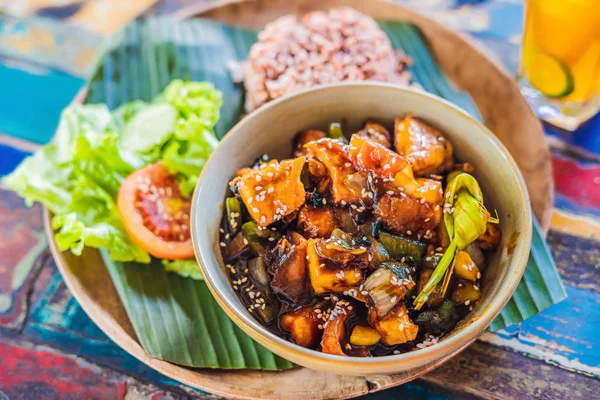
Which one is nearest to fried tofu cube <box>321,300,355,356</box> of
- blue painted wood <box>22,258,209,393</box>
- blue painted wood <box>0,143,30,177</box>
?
blue painted wood <box>22,258,209,393</box>

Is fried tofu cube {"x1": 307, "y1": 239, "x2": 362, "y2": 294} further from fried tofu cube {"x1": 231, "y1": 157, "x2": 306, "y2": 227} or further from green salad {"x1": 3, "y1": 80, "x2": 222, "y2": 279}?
green salad {"x1": 3, "y1": 80, "x2": 222, "y2": 279}

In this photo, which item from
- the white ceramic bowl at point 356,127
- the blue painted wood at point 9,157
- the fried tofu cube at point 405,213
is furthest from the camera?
the blue painted wood at point 9,157

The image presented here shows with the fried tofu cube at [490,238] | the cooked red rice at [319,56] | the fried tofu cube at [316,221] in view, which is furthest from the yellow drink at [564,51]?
the fried tofu cube at [316,221]

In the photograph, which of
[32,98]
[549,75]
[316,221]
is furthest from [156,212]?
[549,75]

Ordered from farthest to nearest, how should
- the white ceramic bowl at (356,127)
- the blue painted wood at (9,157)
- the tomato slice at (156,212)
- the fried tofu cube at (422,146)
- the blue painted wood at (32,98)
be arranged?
the blue painted wood at (32,98)
the blue painted wood at (9,157)
the tomato slice at (156,212)
the fried tofu cube at (422,146)
the white ceramic bowl at (356,127)

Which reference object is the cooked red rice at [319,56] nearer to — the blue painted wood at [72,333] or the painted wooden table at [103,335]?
the painted wooden table at [103,335]

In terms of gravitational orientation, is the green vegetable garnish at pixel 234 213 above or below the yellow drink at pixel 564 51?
below
